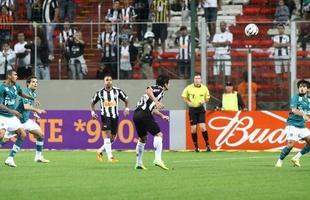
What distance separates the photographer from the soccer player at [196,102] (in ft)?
96.7

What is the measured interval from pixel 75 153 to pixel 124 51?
4394 mm

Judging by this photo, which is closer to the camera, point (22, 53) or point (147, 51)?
point (147, 51)

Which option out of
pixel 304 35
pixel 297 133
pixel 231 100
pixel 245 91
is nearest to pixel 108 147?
pixel 297 133

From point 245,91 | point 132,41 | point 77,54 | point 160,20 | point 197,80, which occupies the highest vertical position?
point 160,20

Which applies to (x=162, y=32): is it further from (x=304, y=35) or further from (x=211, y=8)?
(x=304, y=35)

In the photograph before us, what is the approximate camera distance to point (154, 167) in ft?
70.8

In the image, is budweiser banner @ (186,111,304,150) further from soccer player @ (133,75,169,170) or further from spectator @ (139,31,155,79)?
soccer player @ (133,75,169,170)

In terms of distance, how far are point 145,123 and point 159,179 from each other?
11.6 feet

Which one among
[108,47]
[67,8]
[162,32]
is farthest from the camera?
[67,8]

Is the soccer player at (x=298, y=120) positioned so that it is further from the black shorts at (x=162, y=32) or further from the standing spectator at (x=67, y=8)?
the standing spectator at (x=67, y=8)

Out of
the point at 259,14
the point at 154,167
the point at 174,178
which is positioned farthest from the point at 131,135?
the point at 174,178

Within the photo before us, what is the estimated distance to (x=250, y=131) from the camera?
29.8 metres

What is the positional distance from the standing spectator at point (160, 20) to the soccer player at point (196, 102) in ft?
7.02

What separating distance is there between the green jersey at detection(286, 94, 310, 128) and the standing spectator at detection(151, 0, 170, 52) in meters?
10.1
